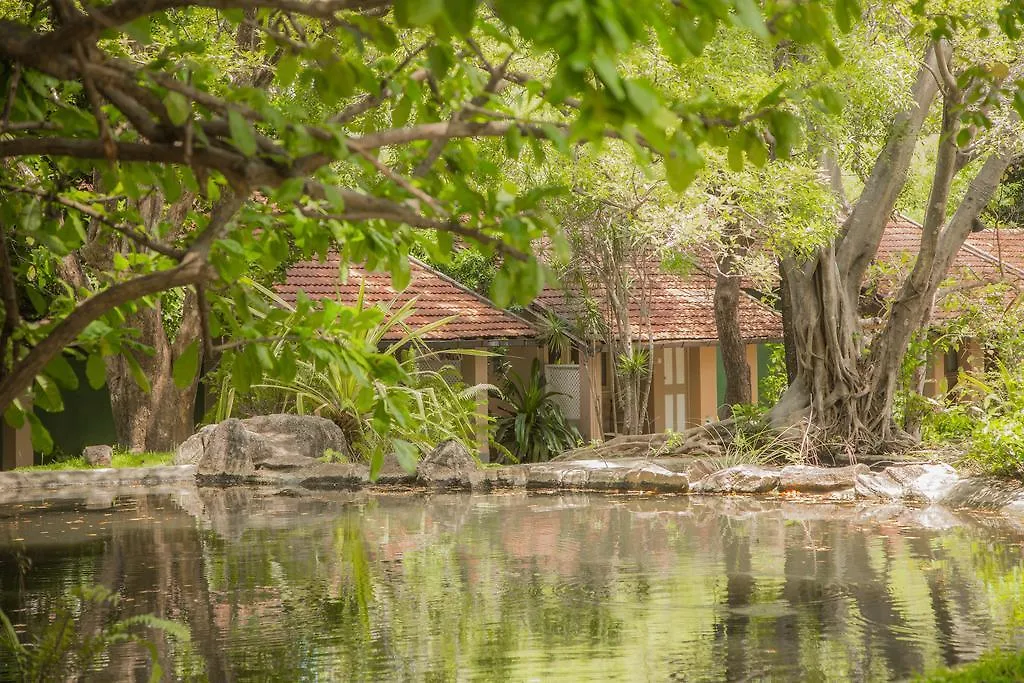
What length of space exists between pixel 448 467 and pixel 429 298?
21.9 ft

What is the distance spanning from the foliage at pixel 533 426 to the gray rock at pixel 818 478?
6795 mm

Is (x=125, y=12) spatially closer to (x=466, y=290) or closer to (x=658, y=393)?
(x=466, y=290)

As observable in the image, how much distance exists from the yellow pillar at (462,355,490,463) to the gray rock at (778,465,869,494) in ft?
18.0

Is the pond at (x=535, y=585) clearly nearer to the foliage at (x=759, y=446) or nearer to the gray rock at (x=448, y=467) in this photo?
the gray rock at (x=448, y=467)

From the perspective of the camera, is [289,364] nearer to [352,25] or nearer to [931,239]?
[352,25]

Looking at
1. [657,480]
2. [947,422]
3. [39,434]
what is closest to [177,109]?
[39,434]

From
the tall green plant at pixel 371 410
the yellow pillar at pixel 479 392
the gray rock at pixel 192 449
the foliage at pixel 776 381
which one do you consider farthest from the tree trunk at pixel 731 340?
the gray rock at pixel 192 449

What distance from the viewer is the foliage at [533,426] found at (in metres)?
23.5

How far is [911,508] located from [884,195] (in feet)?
15.8

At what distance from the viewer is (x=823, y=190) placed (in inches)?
688

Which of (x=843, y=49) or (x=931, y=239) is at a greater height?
(x=843, y=49)

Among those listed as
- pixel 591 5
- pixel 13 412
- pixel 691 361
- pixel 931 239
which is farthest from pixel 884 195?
pixel 591 5

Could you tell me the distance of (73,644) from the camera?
8203 mm

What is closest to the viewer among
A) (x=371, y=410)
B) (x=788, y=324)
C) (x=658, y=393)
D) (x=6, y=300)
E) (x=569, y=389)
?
(x=6, y=300)
